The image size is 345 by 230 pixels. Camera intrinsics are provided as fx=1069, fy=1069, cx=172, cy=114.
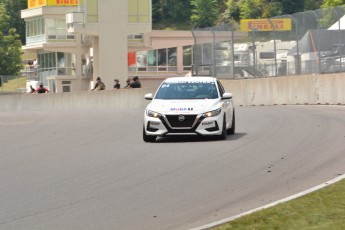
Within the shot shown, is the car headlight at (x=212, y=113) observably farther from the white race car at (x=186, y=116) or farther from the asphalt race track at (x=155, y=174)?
the asphalt race track at (x=155, y=174)

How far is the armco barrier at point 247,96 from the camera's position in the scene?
132 ft

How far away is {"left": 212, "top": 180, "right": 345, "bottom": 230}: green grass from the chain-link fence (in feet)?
91.6

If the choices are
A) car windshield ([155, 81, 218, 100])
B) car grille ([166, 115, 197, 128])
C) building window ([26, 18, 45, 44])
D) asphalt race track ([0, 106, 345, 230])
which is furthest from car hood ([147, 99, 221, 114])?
building window ([26, 18, 45, 44])

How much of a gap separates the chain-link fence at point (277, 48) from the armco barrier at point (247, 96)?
1.88 feet

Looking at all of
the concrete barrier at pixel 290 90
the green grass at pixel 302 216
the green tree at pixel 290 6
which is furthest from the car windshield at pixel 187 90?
the green tree at pixel 290 6

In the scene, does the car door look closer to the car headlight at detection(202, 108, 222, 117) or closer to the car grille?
the car headlight at detection(202, 108, 222, 117)

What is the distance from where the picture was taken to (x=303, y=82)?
1644 inches

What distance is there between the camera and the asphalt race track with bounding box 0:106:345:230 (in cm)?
1215

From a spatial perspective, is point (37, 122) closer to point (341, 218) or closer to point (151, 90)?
point (151, 90)

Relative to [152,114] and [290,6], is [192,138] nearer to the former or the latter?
[152,114]

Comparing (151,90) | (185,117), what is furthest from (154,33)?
(185,117)

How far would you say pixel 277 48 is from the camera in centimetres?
4359

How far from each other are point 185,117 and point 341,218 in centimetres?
1298

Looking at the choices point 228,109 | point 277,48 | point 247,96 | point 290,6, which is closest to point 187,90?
point 228,109
